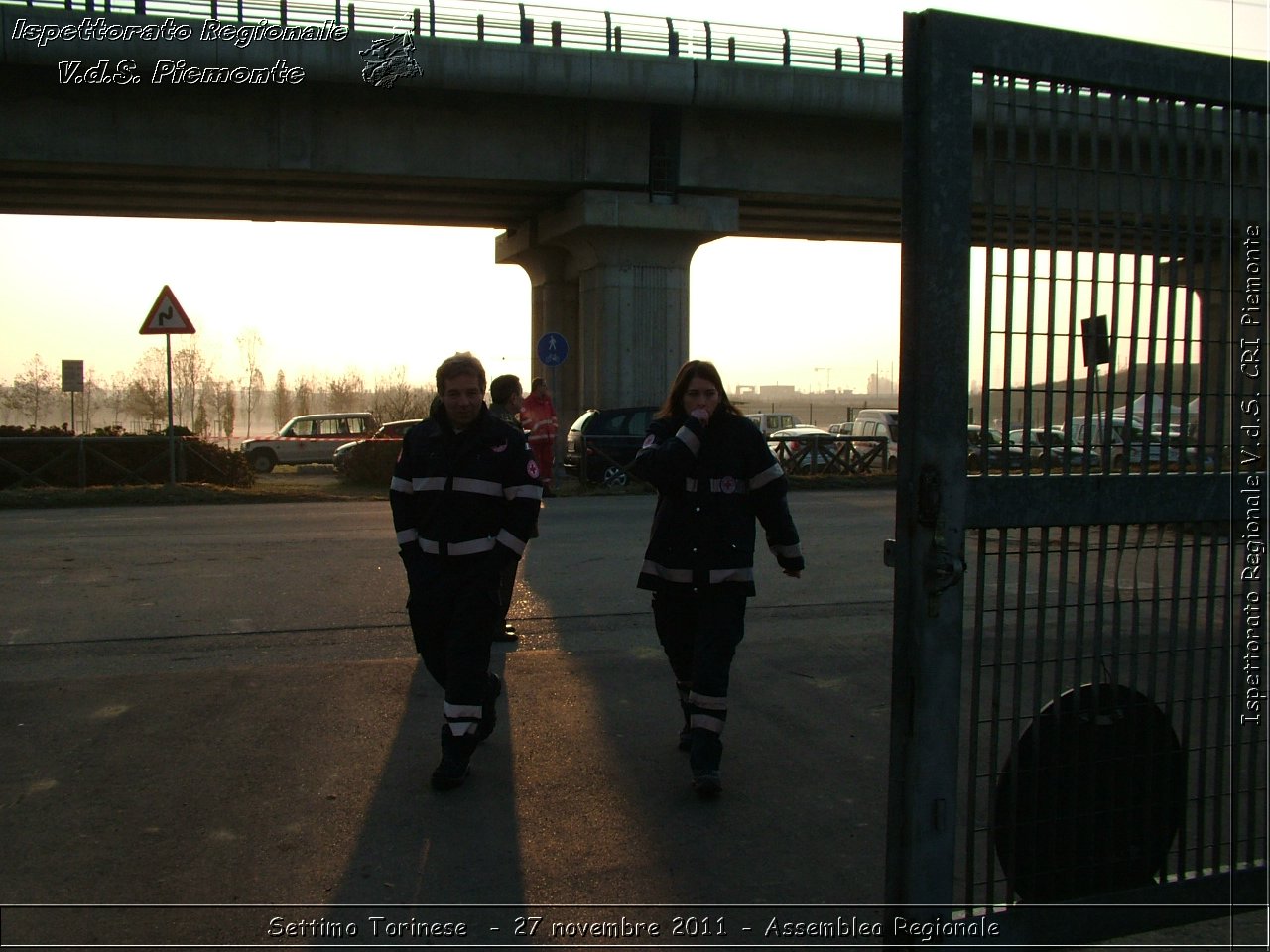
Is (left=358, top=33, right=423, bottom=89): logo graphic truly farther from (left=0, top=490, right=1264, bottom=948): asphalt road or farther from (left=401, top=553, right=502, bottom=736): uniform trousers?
(left=401, top=553, right=502, bottom=736): uniform trousers

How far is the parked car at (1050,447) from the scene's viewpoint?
2809 millimetres

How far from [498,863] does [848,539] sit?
8.92 metres

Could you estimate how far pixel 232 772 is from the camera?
4848 mm

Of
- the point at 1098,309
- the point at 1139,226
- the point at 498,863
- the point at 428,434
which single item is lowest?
the point at 498,863

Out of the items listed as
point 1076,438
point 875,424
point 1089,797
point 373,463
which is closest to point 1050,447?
point 1076,438

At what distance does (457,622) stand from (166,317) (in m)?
13.7

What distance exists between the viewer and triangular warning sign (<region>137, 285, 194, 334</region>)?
1657cm

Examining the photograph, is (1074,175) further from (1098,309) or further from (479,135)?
(479,135)

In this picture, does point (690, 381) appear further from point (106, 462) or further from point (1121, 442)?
point (106, 462)

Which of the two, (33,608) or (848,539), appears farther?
(848,539)

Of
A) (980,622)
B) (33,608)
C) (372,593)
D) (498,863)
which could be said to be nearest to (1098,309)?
(980,622)

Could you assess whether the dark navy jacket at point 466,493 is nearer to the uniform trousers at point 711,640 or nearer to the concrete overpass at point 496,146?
the uniform trousers at point 711,640

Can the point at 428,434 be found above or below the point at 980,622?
above

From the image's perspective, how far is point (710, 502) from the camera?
4.79 m
